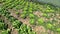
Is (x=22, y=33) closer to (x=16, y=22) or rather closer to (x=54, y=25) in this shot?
(x=16, y=22)

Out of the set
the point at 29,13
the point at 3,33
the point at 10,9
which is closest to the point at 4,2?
the point at 10,9

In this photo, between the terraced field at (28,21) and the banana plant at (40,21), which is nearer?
the terraced field at (28,21)

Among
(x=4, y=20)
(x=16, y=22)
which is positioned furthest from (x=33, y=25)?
(x=4, y=20)

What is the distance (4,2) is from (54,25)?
3063 millimetres

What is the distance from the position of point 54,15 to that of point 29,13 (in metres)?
0.96

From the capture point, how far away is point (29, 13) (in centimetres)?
583

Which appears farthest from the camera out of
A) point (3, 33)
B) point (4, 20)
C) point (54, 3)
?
point (54, 3)

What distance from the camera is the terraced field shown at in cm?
457

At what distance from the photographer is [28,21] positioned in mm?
5148

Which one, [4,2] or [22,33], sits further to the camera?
[4,2]

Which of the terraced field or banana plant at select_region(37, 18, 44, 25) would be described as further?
banana plant at select_region(37, 18, 44, 25)

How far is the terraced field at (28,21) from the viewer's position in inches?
180

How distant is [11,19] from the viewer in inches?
202

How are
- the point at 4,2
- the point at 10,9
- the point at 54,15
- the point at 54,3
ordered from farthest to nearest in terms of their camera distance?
the point at 54,3
the point at 4,2
the point at 10,9
the point at 54,15
